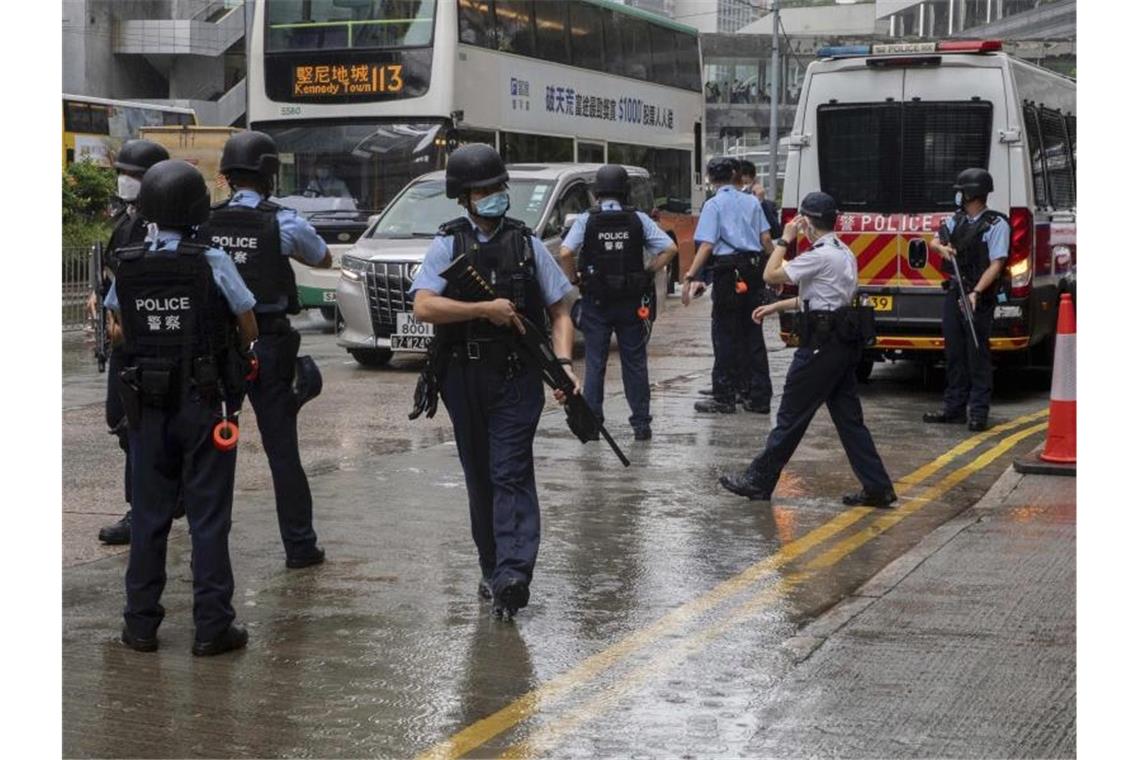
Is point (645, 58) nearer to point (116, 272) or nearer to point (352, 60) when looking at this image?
point (352, 60)

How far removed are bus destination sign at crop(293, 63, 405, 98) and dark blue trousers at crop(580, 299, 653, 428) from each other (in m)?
9.29

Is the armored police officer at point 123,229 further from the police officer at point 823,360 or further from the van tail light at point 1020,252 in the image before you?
the van tail light at point 1020,252

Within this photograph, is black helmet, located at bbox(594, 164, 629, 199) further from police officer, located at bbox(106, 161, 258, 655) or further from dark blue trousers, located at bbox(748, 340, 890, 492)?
police officer, located at bbox(106, 161, 258, 655)

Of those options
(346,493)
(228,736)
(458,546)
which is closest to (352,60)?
(346,493)

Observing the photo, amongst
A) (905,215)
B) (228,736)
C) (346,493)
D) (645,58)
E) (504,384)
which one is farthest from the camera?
(645,58)

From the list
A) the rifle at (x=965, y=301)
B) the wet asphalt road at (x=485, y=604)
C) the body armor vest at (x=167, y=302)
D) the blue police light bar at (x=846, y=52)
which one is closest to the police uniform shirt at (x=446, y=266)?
the body armor vest at (x=167, y=302)

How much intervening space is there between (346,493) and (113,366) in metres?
2.28

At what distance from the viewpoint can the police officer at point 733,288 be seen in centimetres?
1252

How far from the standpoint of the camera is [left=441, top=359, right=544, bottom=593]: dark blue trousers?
6465 mm

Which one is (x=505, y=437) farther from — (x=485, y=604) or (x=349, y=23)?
(x=349, y=23)

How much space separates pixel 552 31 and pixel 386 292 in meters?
8.97

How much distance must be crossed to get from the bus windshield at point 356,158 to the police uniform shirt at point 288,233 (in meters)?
12.7

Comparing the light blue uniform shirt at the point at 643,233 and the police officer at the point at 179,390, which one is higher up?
the light blue uniform shirt at the point at 643,233

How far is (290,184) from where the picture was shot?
20.5 m
